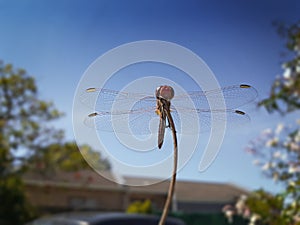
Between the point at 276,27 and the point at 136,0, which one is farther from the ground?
the point at 276,27

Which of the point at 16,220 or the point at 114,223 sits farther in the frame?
the point at 16,220

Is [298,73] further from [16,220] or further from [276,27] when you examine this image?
[16,220]

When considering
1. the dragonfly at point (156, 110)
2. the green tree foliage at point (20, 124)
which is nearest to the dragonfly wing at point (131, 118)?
the dragonfly at point (156, 110)

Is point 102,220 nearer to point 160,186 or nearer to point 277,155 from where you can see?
point 277,155

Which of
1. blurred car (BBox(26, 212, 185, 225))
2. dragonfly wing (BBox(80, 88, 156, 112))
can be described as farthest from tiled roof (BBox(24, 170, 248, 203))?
dragonfly wing (BBox(80, 88, 156, 112))

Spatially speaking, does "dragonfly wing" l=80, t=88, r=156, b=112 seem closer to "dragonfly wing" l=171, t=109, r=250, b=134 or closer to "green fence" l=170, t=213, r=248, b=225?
"dragonfly wing" l=171, t=109, r=250, b=134

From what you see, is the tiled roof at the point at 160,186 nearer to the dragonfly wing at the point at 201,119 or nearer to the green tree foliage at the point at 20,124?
the green tree foliage at the point at 20,124

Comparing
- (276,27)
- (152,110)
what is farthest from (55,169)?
(152,110)
